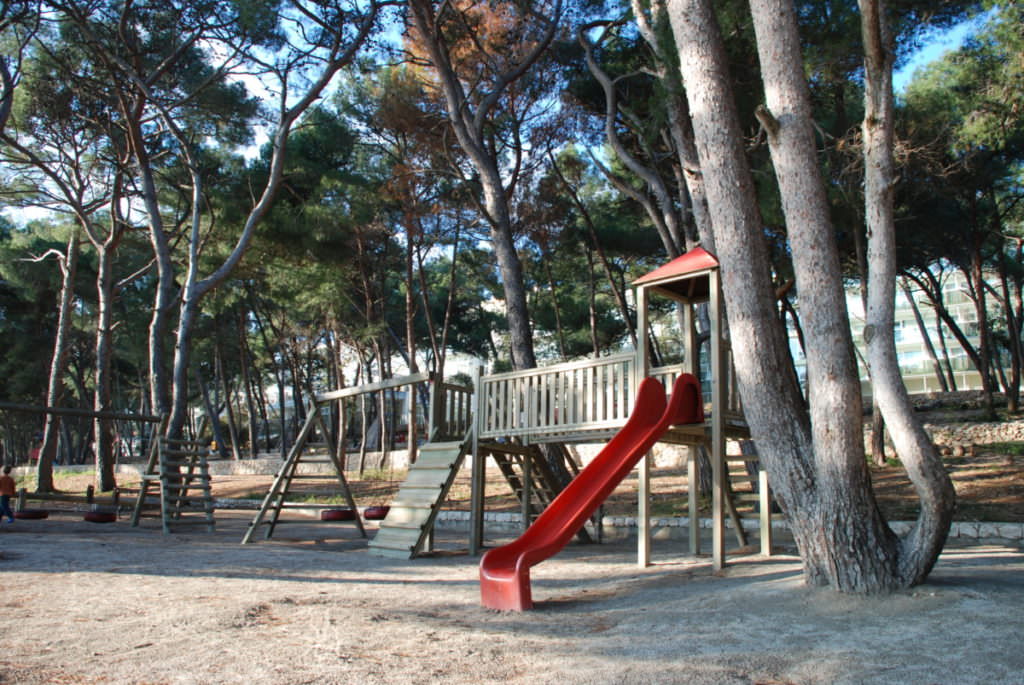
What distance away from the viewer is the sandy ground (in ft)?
10.8

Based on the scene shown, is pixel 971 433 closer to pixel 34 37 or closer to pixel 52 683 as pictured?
pixel 52 683

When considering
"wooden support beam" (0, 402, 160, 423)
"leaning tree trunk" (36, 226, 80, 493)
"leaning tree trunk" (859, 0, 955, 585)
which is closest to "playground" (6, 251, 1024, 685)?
"leaning tree trunk" (859, 0, 955, 585)

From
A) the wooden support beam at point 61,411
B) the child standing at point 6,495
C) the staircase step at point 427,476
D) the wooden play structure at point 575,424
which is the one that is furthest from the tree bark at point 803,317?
the child standing at point 6,495

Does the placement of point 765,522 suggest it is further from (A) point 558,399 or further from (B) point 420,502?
(B) point 420,502

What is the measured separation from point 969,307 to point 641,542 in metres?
40.1

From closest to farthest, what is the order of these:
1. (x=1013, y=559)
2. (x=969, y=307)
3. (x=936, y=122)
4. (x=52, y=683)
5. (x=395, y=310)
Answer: (x=52, y=683) → (x=1013, y=559) → (x=936, y=122) → (x=395, y=310) → (x=969, y=307)

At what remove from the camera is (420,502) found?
27.3ft

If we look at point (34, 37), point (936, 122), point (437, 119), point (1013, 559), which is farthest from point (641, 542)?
point (34, 37)

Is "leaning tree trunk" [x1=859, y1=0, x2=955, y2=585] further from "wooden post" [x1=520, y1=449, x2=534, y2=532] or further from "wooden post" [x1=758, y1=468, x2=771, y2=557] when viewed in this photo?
"wooden post" [x1=520, y1=449, x2=534, y2=532]

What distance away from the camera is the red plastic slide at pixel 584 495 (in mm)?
5031

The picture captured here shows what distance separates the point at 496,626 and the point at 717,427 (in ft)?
10.1

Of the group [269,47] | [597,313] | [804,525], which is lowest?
[804,525]

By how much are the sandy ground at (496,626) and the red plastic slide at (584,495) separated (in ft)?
0.75

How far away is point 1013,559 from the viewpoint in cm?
636
